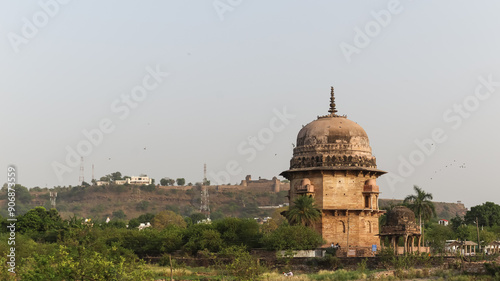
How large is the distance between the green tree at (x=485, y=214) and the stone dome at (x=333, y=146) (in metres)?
62.4

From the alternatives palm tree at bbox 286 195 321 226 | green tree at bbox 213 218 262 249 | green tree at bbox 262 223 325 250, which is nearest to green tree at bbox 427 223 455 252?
palm tree at bbox 286 195 321 226

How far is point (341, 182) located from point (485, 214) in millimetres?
67624

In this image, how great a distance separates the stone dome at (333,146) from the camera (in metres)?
60.2

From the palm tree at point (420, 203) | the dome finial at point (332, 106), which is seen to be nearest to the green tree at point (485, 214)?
the palm tree at point (420, 203)

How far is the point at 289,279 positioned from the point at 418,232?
1199cm

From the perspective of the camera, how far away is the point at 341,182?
6012cm

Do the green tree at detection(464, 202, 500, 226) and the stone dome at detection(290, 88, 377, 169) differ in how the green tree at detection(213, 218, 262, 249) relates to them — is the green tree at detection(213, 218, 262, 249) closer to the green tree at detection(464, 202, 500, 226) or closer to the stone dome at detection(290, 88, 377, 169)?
the stone dome at detection(290, 88, 377, 169)

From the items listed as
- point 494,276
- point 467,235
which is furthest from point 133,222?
point 494,276

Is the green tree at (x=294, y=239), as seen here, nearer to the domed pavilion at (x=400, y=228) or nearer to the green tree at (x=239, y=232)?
the green tree at (x=239, y=232)

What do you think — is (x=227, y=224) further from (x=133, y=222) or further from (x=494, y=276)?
(x=133, y=222)

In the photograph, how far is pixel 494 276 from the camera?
44594mm

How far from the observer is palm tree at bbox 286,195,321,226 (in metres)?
58.5

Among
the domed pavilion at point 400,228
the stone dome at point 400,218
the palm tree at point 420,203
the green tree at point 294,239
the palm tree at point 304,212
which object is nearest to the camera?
the domed pavilion at point 400,228

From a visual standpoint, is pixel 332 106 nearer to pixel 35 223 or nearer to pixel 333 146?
pixel 333 146
